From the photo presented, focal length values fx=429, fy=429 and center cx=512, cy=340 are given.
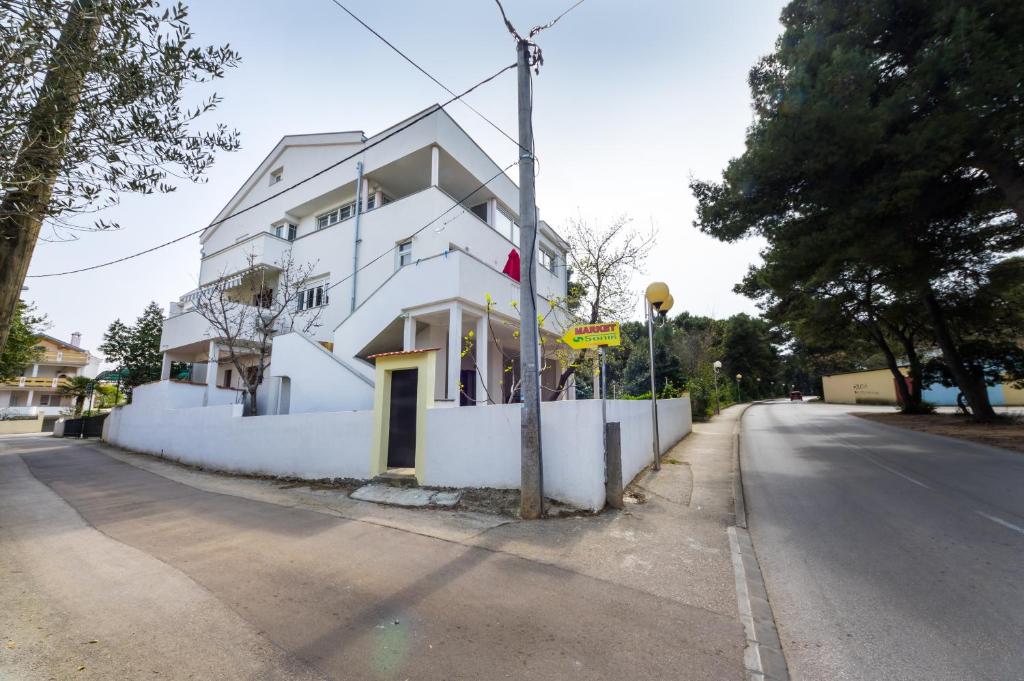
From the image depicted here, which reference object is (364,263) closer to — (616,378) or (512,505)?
(512,505)

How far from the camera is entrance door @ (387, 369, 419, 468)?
816cm

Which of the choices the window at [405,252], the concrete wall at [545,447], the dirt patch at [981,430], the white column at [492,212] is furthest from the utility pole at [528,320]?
the dirt patch at [981,430]

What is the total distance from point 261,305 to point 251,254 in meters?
2.93

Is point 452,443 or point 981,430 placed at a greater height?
point 452,443

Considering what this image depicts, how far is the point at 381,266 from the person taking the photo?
48.8ft

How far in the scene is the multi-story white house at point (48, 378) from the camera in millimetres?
43281

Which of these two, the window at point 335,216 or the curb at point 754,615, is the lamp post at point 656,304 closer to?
the curb at point 754,615

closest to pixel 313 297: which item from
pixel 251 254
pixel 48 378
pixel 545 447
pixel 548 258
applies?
pixel 251 254

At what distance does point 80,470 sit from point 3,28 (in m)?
14.2

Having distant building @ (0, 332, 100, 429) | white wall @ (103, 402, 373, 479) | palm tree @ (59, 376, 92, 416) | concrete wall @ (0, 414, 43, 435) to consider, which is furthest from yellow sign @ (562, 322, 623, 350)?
distant building @ (0, 332, 100, 429)

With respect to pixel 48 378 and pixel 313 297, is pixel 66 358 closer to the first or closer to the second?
pixel 48 378

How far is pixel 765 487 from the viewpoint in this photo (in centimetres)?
780

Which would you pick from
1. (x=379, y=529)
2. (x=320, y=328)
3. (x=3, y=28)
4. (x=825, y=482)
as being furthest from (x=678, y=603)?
(x=320, y=328)

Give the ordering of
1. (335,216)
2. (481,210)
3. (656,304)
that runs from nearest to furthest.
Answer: (656,304) → (481,210) → (335,216)
